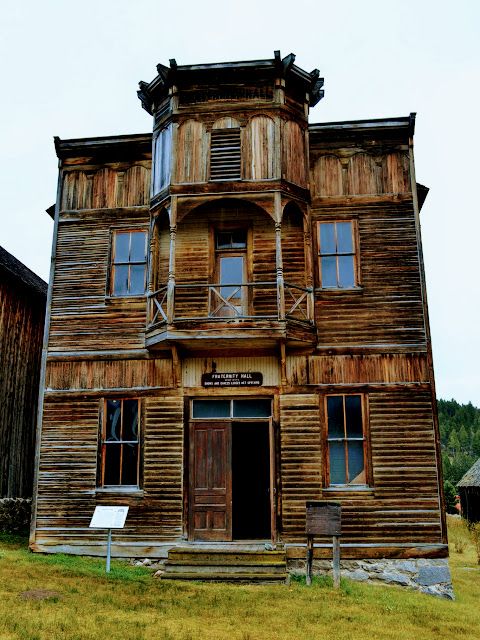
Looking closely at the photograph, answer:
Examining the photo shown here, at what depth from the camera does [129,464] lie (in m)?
15.3

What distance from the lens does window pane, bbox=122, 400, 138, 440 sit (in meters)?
15.4

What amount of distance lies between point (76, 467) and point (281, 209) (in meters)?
7.56

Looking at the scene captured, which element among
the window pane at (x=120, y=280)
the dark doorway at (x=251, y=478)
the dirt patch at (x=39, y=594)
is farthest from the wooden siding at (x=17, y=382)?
the dirt patch at (x=39, y=594)

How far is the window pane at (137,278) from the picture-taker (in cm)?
1633

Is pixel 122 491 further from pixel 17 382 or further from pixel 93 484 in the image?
pixel 17 382

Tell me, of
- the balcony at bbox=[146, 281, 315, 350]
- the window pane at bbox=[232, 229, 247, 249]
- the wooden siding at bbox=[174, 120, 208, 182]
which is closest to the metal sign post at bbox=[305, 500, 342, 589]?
the balcony at bbox=[146, 281, 315, 350]

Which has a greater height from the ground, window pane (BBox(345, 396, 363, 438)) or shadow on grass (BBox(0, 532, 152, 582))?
window pane (BBox(345, 396, 363, 438))

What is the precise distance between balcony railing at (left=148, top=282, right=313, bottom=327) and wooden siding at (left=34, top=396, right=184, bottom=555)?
207cm

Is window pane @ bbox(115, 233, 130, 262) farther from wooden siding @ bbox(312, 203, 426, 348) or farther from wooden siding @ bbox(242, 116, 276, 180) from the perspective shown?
wooden siding @ bbox(312, 203, 426, 348)

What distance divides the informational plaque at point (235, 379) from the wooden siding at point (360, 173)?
4.70 meters

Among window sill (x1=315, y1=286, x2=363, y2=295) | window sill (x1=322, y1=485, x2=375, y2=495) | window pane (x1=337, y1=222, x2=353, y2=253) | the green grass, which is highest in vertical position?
window pane (x1=337, y1=222, x2=353, y2=253)

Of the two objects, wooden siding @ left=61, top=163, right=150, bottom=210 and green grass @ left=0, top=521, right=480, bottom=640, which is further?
wooden siding @ left=61, top=163, right=150, bottom=210

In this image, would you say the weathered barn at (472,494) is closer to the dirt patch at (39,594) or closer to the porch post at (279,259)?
the porch post at (279,259)

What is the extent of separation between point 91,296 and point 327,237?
19.5 feet
